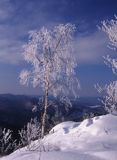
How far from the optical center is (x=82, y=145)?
663cm

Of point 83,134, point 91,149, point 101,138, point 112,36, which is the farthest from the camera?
point 112,36

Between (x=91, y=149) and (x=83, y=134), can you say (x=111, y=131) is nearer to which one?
(x=83, y=134)

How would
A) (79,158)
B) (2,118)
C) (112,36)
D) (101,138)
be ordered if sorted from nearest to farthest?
(79,158) → (101,138) → (112,36) → (2,118)

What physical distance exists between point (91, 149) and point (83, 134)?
134 cm

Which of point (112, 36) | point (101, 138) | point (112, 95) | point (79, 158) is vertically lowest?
point (79, 158)

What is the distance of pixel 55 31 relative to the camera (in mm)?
22031

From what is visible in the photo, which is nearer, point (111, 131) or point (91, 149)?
point (91, 149)

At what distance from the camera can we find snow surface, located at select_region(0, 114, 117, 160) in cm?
553

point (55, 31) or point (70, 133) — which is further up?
point (55, 31)

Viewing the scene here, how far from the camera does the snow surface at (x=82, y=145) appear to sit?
5531 mm

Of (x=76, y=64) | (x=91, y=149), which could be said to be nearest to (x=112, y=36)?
(x=76, y=64)

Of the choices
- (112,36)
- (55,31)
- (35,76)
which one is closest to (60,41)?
(55,31)

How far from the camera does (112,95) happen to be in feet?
55.1

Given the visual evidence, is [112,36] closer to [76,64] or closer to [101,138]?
[76,64]
